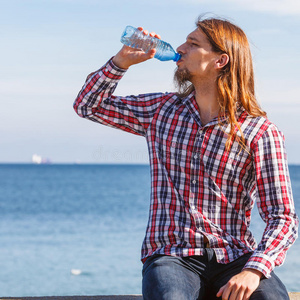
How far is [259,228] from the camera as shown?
1859cm

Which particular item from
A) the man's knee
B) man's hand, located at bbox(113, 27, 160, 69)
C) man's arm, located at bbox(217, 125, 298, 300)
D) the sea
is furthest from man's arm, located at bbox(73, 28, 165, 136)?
the sea

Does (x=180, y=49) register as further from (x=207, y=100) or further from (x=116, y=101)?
(x=116, y=101)

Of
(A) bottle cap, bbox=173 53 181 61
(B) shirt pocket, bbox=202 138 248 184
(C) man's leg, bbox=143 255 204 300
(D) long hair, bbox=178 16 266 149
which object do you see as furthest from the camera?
(A) bottle cap, bbox=173 53 181 61

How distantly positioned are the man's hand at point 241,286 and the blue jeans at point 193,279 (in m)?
0.05

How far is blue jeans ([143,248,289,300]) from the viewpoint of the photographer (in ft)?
8.83

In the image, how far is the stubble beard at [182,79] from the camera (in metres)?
3.22

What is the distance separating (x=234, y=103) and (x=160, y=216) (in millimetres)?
743

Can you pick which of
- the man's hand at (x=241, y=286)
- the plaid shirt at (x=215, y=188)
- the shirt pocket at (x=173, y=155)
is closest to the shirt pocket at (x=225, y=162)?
the plaid shirt at (x=215, y=188)

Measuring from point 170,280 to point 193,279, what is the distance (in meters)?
0.18

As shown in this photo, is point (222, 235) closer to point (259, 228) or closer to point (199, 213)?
point (199, 213)

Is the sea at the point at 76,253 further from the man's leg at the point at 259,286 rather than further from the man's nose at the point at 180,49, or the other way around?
the man's nose at the point at 180,49

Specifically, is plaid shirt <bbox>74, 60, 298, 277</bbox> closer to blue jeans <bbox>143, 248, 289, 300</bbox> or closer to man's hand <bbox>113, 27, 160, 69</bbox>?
blue jeans <bbox>143, 248, 289, 300</bbox>

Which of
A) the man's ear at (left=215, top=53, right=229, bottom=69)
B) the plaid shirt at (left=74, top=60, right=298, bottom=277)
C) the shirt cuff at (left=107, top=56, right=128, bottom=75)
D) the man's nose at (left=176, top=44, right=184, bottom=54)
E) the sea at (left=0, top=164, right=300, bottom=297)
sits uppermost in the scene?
the man's nose at (left=176, top=44, right=184, bottom=54)

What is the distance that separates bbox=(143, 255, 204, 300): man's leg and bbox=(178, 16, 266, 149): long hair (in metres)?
0.85
